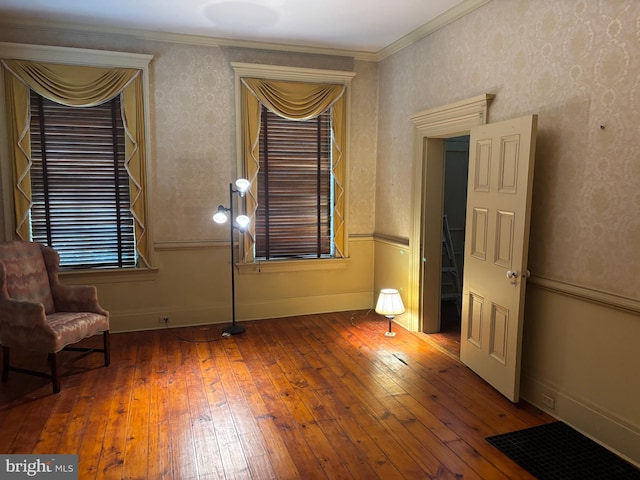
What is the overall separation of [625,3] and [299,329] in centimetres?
355

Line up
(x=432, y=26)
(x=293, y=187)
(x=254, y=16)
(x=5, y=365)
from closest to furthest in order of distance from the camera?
1. (x=5, y=365)
2. (x=254, y=16)
3. (x=432, y=26)
4. (x=293, y=187)

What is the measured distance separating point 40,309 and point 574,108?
365cm

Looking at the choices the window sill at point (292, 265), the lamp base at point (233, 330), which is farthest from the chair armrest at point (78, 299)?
the window sill at point (292, 265)

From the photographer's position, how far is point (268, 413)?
298 centimetres

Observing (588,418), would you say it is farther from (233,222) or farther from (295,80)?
(295,80)

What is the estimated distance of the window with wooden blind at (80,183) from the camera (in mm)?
4176

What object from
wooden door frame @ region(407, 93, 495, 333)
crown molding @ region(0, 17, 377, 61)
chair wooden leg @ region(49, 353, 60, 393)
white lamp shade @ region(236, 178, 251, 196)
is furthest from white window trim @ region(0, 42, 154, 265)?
wooden door frame @ region(407, 93, 495, 333)

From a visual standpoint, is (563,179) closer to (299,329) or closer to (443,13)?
(443,13)

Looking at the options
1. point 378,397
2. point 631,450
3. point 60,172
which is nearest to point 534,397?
point 631,450

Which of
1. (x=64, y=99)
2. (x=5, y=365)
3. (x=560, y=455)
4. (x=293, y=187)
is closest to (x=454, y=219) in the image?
(x=293, y=187)

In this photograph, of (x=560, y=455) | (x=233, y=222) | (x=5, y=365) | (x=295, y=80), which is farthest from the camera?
(x=295, y=80)

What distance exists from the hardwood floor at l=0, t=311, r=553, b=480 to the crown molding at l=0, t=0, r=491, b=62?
278 centimetres

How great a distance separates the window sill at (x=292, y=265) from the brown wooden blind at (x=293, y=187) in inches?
2.8

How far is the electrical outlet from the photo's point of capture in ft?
9.72
